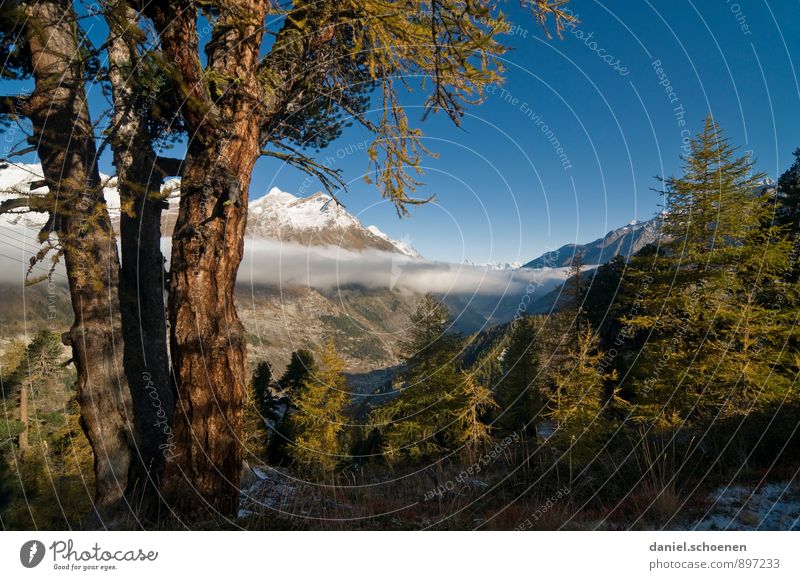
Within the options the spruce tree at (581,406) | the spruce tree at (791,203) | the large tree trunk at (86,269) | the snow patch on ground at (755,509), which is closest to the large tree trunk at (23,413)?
the large tree trunk at (86,269)

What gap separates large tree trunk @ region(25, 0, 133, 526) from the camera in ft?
15.2

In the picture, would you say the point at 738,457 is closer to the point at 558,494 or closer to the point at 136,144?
the point at 558,494

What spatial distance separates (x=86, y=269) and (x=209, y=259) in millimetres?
2362

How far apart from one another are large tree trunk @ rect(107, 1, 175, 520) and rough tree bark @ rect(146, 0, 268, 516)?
1.48m

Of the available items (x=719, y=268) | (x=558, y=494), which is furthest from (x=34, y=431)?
(x=719, y=268)

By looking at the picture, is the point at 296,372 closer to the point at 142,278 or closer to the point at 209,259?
the point at 142,278

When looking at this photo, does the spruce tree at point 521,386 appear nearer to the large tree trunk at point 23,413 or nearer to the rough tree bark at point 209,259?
the rough tree bark at point 209,259

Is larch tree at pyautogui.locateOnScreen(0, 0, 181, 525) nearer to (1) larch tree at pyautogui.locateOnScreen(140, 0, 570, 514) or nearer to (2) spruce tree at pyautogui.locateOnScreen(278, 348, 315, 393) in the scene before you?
(1) larch tree at pyautogui.locateOnScreen(140, 0, 570, 514)

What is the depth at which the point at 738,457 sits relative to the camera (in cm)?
497

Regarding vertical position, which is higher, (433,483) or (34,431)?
(433,483)
